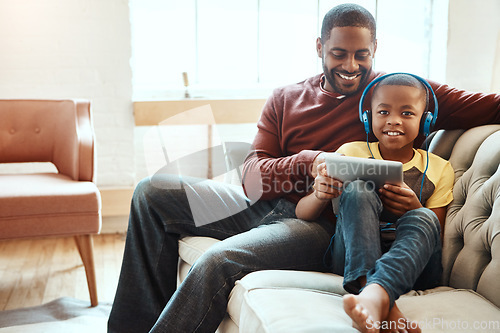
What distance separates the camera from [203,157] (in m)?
3.50

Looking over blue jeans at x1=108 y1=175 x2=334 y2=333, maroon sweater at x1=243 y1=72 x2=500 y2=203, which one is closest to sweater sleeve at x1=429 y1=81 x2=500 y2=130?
maroon sweater at x1=243 y1=72 x2=500 y2=203

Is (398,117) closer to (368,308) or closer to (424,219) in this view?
(424,219)

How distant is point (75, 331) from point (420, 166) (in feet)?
4.46

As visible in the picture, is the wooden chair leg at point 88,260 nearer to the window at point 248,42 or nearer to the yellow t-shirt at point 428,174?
the yellow t-shirt at point 428,174

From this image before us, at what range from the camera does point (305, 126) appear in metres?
1.73

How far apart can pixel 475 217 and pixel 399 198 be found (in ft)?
0.74

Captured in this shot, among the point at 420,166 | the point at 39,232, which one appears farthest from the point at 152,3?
the point at 420,166

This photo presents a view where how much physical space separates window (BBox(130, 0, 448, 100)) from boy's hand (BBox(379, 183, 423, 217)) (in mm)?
2317

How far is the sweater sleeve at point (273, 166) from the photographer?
1.59 metres

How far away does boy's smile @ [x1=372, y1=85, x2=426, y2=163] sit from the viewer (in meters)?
1.50

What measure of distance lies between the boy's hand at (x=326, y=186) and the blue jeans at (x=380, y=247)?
0.04 metres

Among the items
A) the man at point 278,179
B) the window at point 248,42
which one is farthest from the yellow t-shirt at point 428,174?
Result: the window at point 248,42

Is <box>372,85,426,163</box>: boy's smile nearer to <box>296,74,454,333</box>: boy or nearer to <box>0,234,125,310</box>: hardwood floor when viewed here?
<box>296,74,454,333</box>: boy

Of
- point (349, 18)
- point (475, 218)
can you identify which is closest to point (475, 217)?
point (475, 218)
